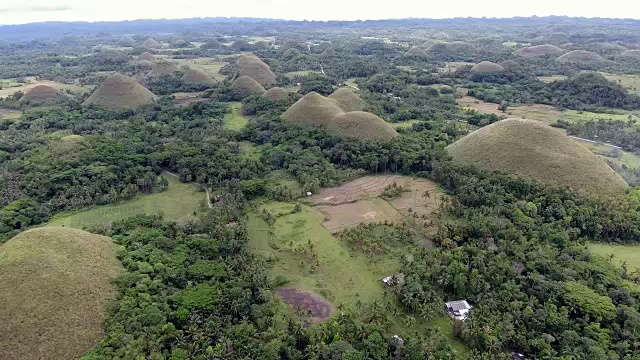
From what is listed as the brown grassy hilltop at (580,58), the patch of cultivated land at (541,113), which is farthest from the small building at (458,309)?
the brown grassy hilltop at (580,58)

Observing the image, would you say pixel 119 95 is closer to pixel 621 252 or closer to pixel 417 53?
pixel 621 252

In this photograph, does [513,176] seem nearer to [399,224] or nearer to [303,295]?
[399,224]

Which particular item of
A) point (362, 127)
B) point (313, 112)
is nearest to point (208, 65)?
point (313, 112)

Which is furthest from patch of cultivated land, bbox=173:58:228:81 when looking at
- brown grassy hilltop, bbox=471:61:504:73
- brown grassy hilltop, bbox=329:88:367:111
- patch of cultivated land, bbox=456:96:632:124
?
brown grassy hilltop, bbox=471:61:504:73

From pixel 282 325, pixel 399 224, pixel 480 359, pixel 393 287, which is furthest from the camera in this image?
pixel 399 224

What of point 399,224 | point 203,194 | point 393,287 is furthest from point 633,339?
point 203,194

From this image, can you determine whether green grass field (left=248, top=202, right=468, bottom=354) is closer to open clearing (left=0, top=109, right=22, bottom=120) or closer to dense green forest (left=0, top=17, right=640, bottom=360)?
dense green forest (left=0, top=17, right=640, bottom=360)

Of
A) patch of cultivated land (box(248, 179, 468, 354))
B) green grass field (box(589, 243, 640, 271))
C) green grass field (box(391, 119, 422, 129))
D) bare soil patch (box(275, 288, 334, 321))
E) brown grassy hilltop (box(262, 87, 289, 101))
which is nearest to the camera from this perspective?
bare soil patch (box(275, 288, 334, 321))
